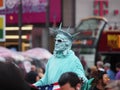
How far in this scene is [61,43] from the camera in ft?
22.9

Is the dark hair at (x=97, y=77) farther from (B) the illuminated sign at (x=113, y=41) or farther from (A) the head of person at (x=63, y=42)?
(B) the illuminated sign at (x=113, y=41)

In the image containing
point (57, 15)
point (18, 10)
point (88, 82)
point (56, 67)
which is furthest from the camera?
point (57, 15)

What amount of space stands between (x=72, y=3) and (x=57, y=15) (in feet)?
4.25

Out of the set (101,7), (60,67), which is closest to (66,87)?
(60,67)

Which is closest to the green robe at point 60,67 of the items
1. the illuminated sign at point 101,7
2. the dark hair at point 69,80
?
the dark hair at point 69,80

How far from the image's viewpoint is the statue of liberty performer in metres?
6.59

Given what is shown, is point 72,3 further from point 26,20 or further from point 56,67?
point 56,67

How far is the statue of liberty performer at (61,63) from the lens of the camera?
21.6ft

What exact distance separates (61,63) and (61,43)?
1.24 feet

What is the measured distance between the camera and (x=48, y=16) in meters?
26.7

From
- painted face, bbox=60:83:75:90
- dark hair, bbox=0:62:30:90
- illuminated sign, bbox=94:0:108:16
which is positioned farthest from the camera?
illuminated sign, bbox=94:0:108:16

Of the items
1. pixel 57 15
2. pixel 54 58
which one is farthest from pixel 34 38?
pixel 54 58

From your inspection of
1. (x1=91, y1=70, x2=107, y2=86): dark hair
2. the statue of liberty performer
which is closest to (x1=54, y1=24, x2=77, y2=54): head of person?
the statue of liberty performer

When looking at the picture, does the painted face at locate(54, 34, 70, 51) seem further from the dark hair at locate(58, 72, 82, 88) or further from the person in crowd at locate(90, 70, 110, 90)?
the dark hair at locate(58, 72, 82, 88)
